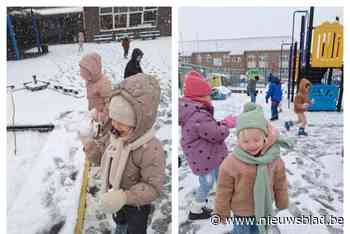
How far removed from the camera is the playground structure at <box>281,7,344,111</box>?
5.44ft

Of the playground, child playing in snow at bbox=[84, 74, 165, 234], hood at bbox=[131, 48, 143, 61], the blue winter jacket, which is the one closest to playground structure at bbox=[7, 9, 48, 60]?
hood at bbox=[131, 48, 143, 61]

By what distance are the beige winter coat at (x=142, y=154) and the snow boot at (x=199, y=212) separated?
0.27m

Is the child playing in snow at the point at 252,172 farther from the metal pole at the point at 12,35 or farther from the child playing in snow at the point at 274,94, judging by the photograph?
the metal pole at the point at 12,35

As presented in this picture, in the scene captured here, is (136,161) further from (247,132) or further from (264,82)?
(264,82)

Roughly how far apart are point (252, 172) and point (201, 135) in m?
0.30

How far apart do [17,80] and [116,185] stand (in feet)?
2.10

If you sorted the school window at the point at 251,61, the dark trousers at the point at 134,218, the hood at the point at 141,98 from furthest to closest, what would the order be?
the school window at the point at 251,61 → the dark trousers at the point at 134,218 → the hood at the point at 141,98

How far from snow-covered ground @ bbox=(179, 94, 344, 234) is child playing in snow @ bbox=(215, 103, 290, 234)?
0.57 feet

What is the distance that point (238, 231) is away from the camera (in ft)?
5.03

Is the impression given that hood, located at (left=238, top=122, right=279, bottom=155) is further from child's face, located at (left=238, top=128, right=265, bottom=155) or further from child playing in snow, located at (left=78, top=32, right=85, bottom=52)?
child playing in snow, located at (left=78, top=32, right=85, bottom=52)

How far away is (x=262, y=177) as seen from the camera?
1403 millimetres

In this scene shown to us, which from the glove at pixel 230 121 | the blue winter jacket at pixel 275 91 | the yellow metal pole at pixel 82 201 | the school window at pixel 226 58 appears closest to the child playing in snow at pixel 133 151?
the yellow metal pole at pixel 82 201

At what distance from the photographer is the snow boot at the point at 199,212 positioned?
1647 mm

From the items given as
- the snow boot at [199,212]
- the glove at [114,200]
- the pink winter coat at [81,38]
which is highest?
the pink winter coat at [81,38]
